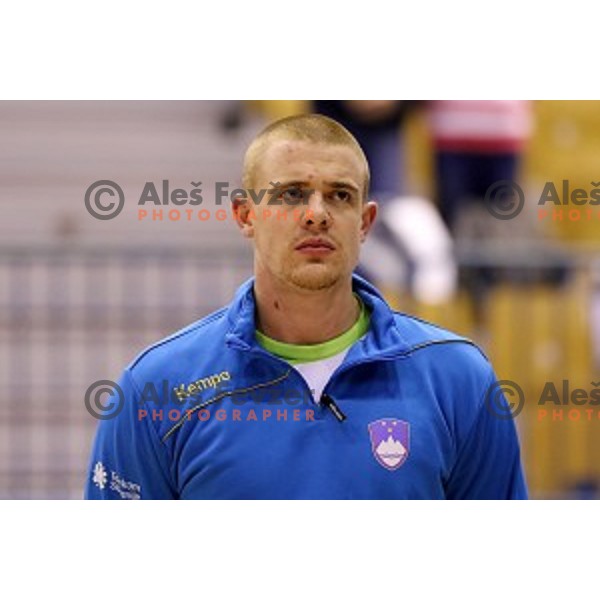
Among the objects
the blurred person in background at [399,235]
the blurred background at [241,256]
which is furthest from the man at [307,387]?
the blurred background at [241,256]

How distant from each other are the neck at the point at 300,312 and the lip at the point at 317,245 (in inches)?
4.6

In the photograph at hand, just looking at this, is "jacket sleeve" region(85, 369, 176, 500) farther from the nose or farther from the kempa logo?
the nose

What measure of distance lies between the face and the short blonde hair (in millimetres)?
16

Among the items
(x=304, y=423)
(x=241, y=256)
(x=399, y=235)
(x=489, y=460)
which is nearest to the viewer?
(x=304, y=423)

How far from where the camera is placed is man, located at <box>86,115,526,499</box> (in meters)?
3.80

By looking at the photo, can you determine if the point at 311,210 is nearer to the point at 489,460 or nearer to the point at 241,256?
the point at 489,460

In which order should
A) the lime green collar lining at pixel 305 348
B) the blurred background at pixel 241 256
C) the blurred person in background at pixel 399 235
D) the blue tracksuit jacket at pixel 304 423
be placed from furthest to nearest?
the blurred background at pixel 241 256 < the blurred person in background at pixel 399 235 < the lime green collar lining at pixel 305 348 < the blue tracksuit jacket at pixel 304 423

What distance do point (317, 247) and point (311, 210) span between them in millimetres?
105

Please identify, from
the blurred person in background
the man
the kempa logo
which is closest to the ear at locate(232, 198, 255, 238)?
the man

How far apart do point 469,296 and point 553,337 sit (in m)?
0.49

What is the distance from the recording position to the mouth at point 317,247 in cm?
387

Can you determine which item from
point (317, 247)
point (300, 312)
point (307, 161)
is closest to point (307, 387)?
point (300, 312)

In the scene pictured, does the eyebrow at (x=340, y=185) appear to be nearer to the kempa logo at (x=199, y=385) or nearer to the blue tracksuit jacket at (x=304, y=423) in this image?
the blue tracksuit jacket at (x=304, y=423)

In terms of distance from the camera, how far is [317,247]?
3875 mm
